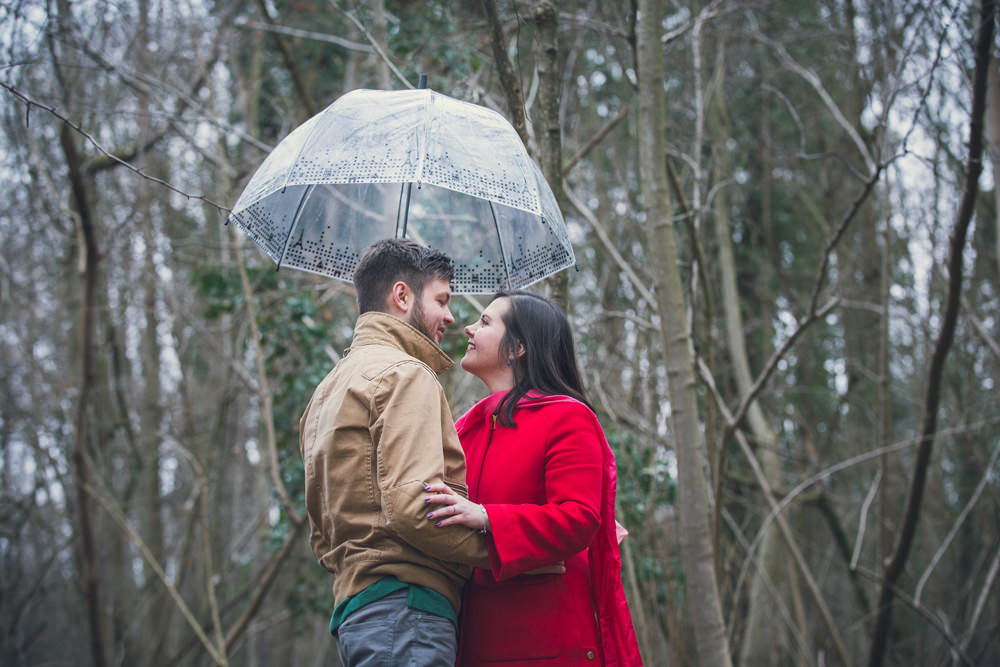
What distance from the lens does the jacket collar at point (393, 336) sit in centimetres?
196

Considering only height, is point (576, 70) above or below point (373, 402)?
above

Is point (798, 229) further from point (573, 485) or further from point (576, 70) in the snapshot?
point (573, 485)

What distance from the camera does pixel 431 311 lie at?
207 centimetres

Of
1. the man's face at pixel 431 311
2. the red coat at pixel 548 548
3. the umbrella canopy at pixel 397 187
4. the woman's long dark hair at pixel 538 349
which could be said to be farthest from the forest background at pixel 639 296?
the red coat at pixel 548 548

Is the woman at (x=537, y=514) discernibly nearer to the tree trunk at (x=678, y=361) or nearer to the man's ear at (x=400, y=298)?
the man's ear at (x=400, y=298)

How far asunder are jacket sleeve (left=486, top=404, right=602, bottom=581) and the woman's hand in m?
0.03

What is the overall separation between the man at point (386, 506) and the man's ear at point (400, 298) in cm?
10

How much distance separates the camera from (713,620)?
119 inches

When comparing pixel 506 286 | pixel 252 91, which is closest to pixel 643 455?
pixel 506 286

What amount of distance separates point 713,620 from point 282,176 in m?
2.25

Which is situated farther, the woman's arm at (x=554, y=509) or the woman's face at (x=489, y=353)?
the woman's face at (x=489, y=353)

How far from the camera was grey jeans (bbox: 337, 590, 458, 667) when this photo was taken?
1.63 meters

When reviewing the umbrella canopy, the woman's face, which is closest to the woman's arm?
the woman's face

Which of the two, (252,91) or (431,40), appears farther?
(252,91)
